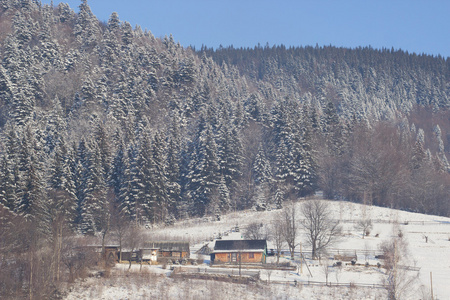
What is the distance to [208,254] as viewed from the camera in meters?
57.0

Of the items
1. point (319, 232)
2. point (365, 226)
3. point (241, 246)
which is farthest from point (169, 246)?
point (365, 226)

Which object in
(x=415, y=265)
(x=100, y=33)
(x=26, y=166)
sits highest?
(x=100, y=33)

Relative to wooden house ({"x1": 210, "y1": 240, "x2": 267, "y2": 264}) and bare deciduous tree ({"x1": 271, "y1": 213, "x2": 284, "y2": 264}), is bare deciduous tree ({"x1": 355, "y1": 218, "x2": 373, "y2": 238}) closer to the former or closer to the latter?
bare deciduous tree ({"x1": 271, "y1": 213, "x2": 284, "y2": 264})

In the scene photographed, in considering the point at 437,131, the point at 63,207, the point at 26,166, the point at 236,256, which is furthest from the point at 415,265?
the point at 437,131

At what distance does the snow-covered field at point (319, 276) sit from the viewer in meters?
40.8

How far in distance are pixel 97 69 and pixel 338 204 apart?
2879 inches

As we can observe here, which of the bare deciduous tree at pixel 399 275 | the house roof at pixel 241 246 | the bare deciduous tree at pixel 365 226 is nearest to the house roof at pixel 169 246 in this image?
the house roof at pixel 241 246

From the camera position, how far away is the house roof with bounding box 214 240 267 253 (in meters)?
53.7

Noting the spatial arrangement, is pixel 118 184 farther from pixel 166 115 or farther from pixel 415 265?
pixel 415 265

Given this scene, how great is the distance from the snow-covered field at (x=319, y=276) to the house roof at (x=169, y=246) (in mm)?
2634

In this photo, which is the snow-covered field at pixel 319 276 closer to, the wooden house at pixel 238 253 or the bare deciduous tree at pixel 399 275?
the bare deciduous tree at pixel 399 275

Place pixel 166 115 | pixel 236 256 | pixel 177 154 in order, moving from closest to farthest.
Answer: pixel 236 256 → pixel 177 154 → pixel 166 115

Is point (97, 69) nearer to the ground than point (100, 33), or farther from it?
nearer to the ground

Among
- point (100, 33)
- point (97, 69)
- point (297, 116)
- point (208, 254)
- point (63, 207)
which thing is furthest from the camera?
point (100, 33)
